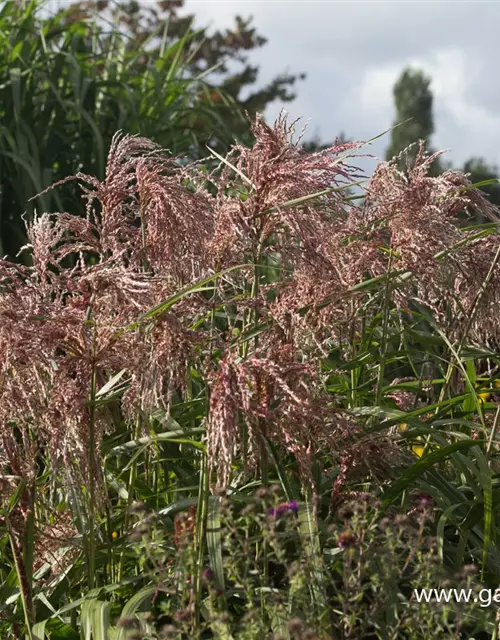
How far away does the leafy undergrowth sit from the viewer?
1963 millimetres

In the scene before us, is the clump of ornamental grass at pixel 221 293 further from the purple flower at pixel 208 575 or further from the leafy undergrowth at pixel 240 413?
the purple flower at pixel 208 575

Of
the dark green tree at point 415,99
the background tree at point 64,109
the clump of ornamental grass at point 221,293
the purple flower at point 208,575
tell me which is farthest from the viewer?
the dark green tree at point 415,99

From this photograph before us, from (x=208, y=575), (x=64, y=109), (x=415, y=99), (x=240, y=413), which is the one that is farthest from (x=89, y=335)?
(x=415, y=99)

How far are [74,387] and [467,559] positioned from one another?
120 centimetres

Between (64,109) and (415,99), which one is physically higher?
(415,99)

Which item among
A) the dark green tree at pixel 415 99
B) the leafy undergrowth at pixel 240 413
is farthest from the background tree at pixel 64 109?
the dark green tree at pixel 415 99

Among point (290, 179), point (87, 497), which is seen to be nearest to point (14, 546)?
point (87, 497)

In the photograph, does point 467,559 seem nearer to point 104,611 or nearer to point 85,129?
point 104,611

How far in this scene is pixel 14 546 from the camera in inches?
88.4

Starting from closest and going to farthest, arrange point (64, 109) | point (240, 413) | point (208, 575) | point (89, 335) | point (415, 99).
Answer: point (208, 575) → point (89, 335) → point (240, 413) → point (64, 109) → point (415, 99)

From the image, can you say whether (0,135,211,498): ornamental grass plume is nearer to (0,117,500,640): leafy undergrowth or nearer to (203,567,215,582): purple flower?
(0,117,500,640): leafy undergrowth

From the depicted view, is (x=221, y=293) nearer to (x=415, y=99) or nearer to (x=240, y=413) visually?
(x=240, y=413)

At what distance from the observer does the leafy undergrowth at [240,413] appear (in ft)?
6.44

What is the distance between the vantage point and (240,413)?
228 cm
